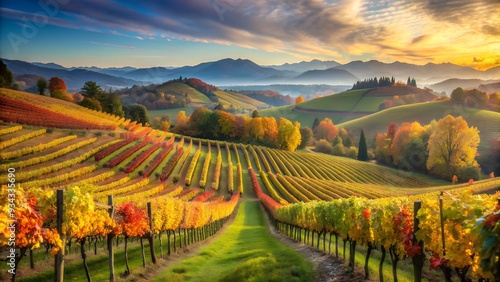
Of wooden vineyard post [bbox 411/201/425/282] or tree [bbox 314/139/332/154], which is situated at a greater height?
tree [bbox 314/139/332/154]

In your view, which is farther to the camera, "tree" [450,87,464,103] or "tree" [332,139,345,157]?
"tree" [450,87,464,103]

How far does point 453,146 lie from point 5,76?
104923 millimetres

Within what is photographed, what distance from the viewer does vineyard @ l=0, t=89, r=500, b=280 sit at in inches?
351

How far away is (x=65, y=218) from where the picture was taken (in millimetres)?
11414

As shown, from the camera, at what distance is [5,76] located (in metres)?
77.4

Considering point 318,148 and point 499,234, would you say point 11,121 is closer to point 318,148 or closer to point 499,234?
point 499,234

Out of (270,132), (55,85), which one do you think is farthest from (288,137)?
(55,85)

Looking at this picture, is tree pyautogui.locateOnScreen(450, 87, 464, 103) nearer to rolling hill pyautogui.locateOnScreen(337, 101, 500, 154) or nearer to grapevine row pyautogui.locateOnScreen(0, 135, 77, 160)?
→ rolling hill pyautogui.locateOnScreen(337, 101, 500, 154)

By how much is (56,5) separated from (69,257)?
575 inches

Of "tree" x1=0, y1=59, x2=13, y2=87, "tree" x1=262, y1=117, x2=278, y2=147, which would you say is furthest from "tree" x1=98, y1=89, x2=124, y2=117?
"tree" x1=262, y1=117, x2=278, y2=147

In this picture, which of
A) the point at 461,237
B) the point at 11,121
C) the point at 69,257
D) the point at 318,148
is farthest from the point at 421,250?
the point at 318,148

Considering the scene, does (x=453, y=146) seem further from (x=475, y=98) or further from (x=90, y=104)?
(x=90, y=104)

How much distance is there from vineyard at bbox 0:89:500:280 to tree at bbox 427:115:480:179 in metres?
5.48

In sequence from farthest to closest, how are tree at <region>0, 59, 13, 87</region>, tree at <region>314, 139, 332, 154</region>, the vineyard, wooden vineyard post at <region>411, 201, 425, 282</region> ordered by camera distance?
1. tree at <region>314, 139, 332, 154</region>
2. tree at <region>0, 59, 13, 87</region>
3. wooden vineyard post at <region>411, 201, 425, 282</region>
4. the vineyard
